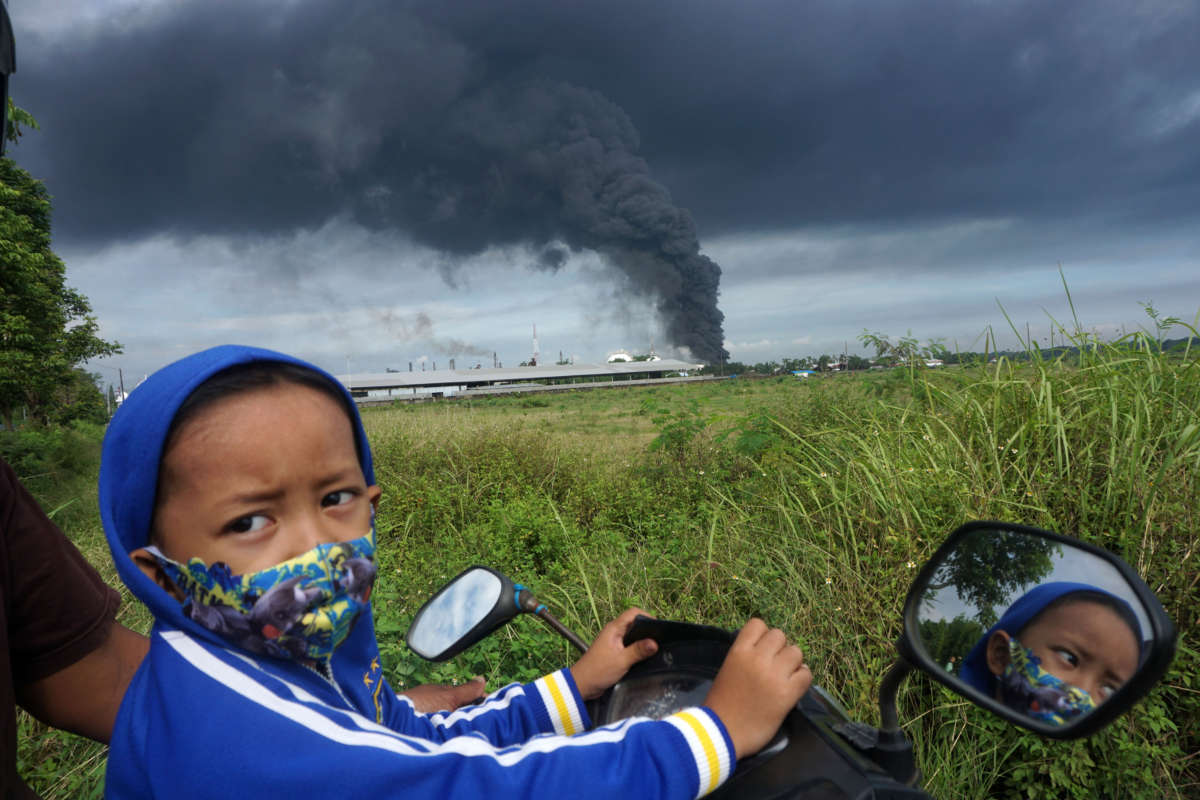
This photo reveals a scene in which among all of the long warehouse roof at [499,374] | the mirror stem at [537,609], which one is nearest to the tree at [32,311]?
the mirror stem at [537,609]

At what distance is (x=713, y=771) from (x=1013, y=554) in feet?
1.72

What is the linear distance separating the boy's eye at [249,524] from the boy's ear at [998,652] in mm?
1037

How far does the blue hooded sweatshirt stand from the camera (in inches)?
31.3

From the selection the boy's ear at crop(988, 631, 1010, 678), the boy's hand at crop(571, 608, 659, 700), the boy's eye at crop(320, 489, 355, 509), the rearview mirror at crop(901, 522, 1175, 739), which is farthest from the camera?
the boy's hand at crop(571, 608, 659, 700)

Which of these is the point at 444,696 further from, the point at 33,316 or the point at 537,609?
the point at 33,316

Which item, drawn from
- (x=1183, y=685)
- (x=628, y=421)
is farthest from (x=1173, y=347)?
(x=628, y=421)

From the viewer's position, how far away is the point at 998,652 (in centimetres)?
90

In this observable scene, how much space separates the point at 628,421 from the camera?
64.0 feet

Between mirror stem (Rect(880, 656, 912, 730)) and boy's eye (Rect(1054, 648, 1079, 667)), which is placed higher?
boy's eye (Rect(1054, 648, 1079, 667))

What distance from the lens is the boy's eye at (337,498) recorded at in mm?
1013

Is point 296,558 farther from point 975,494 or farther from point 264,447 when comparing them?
point 975,494

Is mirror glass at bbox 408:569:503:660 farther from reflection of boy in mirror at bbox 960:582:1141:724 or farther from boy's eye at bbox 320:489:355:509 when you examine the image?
reflection of boy in mirror at bbox 960:582:1141:724

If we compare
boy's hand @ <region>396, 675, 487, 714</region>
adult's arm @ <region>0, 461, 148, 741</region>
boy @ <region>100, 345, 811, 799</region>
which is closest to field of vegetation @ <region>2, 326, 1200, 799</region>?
boy's hand @ <region>396, 675, 487, 714</region>

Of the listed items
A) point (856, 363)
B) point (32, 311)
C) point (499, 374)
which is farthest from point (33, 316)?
point (499, 374)
